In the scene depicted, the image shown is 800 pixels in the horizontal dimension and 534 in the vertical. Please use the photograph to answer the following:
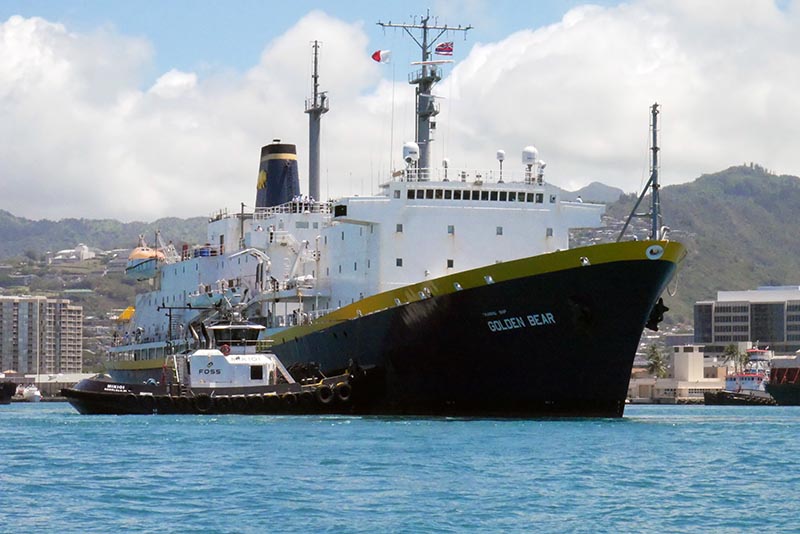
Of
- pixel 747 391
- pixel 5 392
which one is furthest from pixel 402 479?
pixel 747 391

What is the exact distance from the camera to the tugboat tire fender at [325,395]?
153ft

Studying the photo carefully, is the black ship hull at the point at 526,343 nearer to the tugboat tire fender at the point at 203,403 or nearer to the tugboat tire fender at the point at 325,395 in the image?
the tugboat tire fender at the point at 325,395

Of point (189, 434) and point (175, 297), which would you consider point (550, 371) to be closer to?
point (189, 434)

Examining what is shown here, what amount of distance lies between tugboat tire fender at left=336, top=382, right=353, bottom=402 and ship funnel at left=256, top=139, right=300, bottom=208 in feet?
71.5

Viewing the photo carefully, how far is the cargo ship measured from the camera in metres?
40.5

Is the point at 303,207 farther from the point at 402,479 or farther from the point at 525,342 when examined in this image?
the point at 402,479

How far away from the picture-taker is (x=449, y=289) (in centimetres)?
4244

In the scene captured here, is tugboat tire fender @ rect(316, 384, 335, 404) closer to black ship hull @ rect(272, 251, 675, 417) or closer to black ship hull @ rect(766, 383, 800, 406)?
black ship hull @ rect(272, 251, 675, 417)

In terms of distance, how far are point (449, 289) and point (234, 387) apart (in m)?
10.1

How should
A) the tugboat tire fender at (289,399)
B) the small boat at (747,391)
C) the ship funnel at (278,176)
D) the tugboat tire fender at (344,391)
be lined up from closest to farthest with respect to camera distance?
the tugboat tire fender at (344,391) → the tugboat tire fender at (289,399) → the ship funnel at (278,176) → the small boat at (747,391)

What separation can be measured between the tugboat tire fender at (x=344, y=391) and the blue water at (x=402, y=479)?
477 centimetres

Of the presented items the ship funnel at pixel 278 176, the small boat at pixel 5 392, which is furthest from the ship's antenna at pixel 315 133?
the small boat at pixel 5 392

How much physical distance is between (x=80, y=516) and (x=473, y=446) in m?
12.3

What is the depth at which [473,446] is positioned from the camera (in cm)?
3400
